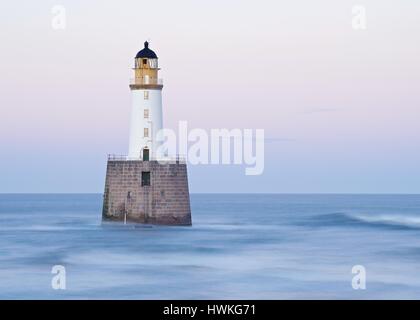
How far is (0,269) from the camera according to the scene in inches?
1125

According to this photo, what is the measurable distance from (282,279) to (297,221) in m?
27.3

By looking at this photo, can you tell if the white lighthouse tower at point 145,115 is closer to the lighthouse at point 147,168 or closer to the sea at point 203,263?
the lighthouse at point 147,168

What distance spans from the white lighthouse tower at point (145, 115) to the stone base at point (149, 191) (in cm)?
44

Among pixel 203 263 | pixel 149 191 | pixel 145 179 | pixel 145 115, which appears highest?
pixel 145 115

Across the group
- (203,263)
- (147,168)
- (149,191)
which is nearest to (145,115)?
(147,168)

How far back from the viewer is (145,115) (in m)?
34.7

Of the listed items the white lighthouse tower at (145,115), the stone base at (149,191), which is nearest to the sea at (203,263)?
the stone base at (149,191)

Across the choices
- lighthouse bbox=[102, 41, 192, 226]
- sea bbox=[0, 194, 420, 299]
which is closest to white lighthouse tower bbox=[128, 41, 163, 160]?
lighthouse bbox=[102, 41, 192, 226]

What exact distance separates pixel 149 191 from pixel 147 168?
813 millimetres

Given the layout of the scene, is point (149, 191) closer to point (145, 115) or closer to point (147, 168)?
point (147, 168)

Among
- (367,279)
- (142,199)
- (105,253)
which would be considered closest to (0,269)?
(105,253)

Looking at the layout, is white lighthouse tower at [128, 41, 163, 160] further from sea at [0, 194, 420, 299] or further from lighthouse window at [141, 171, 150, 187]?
sea at [0, 194, 420, 299]

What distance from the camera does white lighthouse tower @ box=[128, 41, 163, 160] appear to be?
3475 cm
